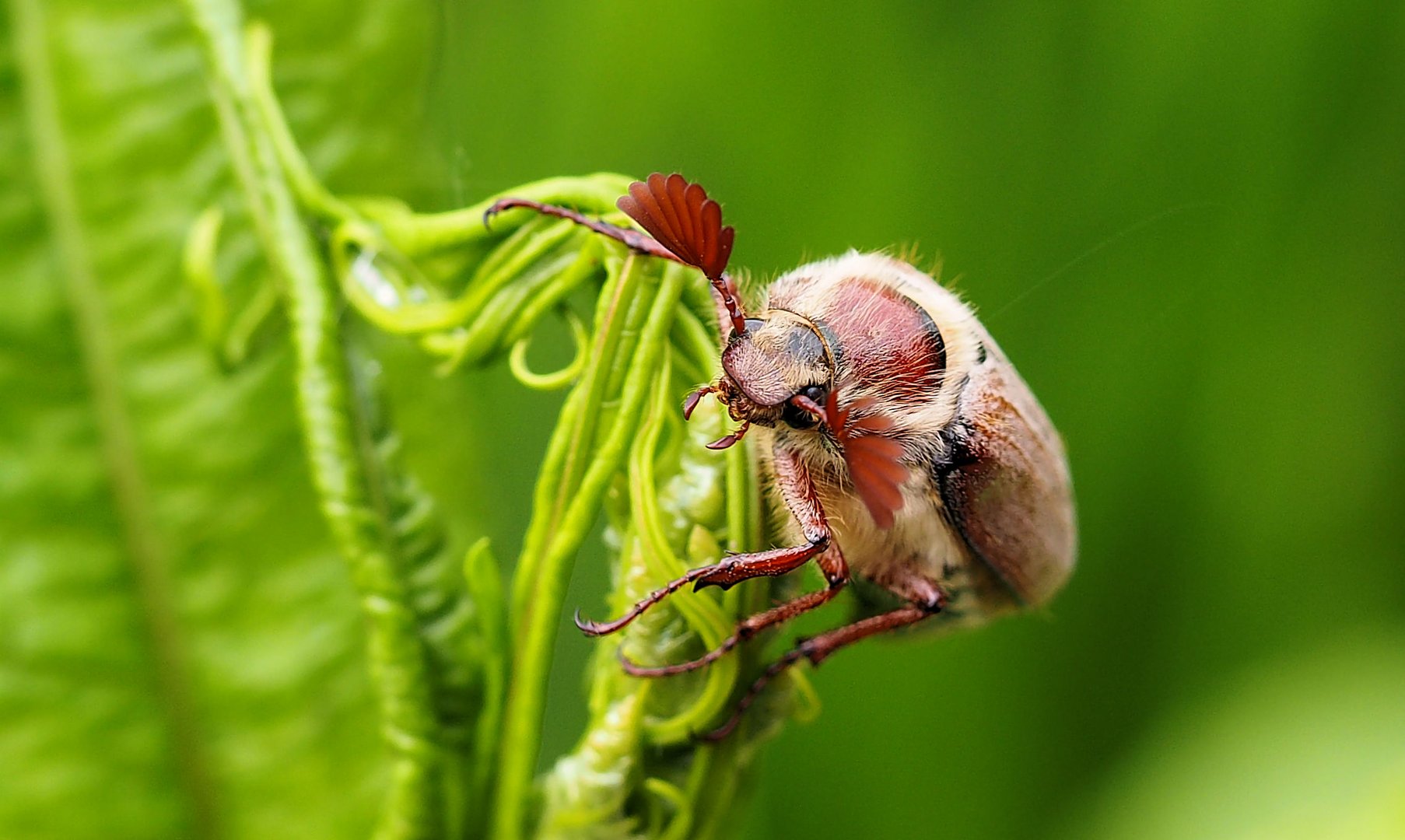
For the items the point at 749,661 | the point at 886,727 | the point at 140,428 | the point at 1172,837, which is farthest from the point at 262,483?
the point at 1172,837

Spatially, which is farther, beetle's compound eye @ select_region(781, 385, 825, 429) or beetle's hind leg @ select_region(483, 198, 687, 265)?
beetle's compound eye @ select_region(781, 385, 825, 429)

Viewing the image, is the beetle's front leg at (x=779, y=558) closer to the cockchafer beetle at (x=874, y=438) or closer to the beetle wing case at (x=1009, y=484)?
the cockchafer beetle at (x=874, y=438)

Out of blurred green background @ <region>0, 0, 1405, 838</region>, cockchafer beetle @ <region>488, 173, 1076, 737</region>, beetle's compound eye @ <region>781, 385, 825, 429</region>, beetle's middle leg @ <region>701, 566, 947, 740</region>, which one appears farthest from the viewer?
blurred green background @ <region>0, 0, 1405, 838</region>

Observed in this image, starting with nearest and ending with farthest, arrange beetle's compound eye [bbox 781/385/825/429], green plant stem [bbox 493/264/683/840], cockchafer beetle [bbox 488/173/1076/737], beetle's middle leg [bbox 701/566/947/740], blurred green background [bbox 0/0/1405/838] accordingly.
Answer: green plant stem [bbox 493/264/683/840] < cockchafer beetle [bbox 488/173/1076/737] < beetle's compound eye [bbox 781/385/825/429] < beetle's middle leg [bbox 701/566/947/740] < blurred green background [bbox 0/0/1405/838]

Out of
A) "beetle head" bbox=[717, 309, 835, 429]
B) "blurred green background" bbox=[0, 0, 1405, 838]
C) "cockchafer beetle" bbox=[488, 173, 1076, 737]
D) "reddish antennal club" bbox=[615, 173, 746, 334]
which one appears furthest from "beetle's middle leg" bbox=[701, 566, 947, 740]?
"reddish antennal club" bbox=[615, 173, 746, 334]

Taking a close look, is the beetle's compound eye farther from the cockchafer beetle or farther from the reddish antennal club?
the reddish antennal club

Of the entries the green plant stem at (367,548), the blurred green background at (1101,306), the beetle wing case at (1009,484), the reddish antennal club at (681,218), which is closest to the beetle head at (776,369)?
the reddish antennal club at (681,218)

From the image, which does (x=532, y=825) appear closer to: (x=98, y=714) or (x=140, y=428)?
(x=98, y=714)
